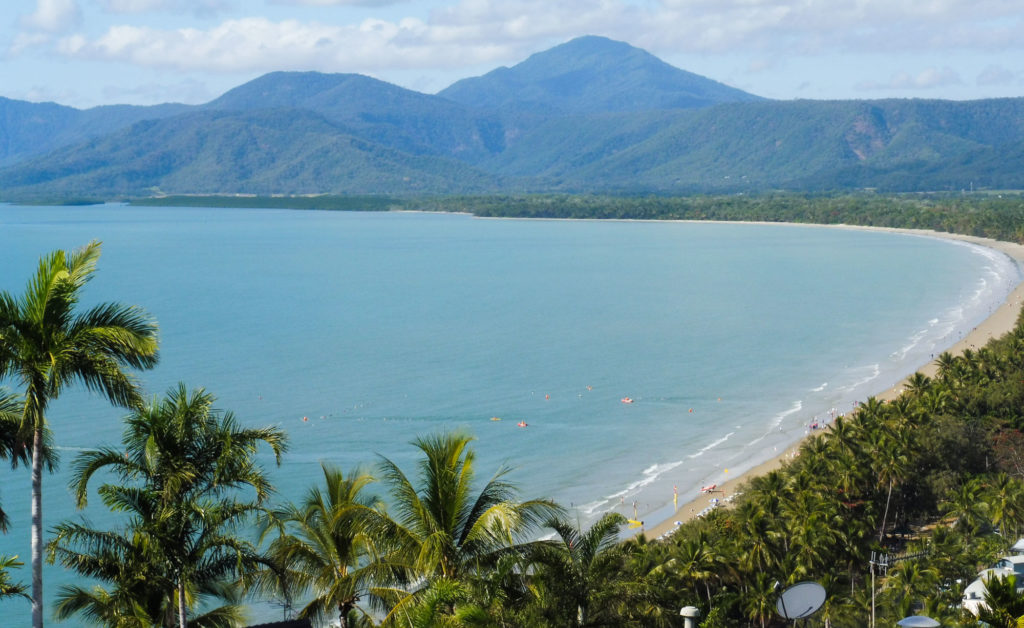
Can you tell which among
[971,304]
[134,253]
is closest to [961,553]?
[971,304]

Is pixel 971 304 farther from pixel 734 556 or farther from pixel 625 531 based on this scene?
pixel 734 556

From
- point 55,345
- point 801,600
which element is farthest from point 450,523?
point 55,345

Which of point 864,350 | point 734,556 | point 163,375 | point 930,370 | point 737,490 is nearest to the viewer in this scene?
point 734,556

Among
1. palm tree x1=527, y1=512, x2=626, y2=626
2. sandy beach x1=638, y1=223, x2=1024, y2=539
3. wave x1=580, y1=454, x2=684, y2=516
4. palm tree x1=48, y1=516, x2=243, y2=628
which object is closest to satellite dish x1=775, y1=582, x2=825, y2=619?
palm tree x1=527, y1=512, x2=626, y2=626

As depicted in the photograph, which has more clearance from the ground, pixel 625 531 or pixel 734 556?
pixel 734 556

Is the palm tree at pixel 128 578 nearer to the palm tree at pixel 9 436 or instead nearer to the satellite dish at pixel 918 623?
the palm tree at pixel 9 436

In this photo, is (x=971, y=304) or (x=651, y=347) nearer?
(x=651, y=347)
